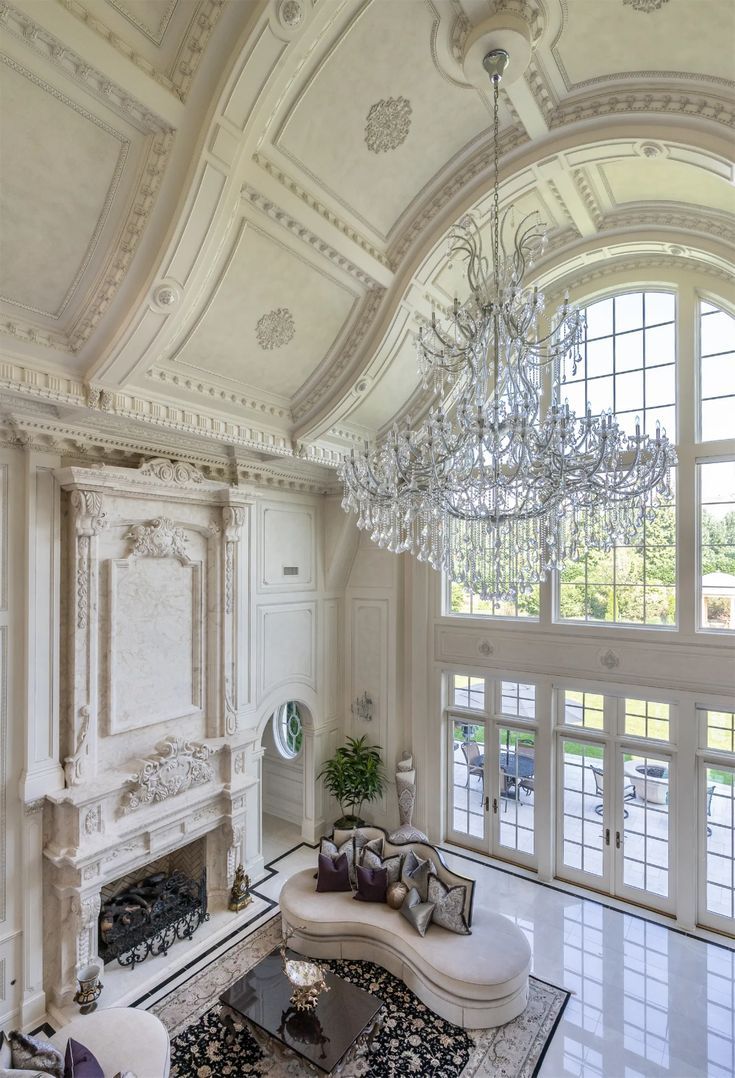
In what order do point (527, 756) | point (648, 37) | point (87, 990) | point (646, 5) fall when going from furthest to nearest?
point (527, 756), point (87, 990), point (648, 37), point (646, 5)

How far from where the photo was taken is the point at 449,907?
484 cm

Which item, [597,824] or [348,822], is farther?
[348,822]

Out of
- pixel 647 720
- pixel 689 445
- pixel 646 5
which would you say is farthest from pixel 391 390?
pixel 647 720

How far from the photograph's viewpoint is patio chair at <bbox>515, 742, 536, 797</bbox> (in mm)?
6480

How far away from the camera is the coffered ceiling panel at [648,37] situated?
2.95 metres

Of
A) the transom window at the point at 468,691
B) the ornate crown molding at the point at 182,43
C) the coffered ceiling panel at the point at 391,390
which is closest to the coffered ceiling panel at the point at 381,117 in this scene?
the ornate crown molding at the point at 182,43

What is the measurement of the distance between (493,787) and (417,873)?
1873 millimetres

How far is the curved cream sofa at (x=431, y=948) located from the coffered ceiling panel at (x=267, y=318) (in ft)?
16.7

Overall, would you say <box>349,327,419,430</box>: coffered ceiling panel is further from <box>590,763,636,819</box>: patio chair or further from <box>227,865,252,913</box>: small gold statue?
<box>227,865,252,913</box>: small gold statue

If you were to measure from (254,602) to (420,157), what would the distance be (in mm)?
4724

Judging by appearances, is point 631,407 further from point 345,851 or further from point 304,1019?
point 304,1019

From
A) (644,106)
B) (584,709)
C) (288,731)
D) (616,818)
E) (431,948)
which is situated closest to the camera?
(644,106)

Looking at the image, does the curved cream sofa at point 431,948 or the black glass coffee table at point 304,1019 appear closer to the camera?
the black glass coffee table at point 304,1019

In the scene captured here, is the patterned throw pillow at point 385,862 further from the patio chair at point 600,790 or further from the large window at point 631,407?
the large window at point 631,407
